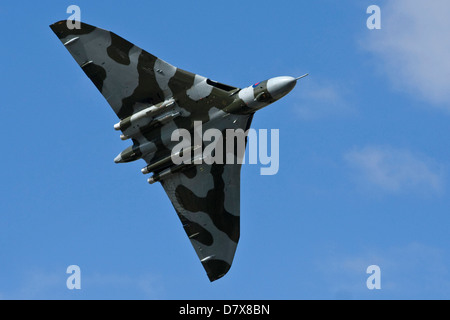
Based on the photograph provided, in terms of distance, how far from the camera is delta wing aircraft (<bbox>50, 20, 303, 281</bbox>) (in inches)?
2359

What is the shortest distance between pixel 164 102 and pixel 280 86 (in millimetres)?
7664

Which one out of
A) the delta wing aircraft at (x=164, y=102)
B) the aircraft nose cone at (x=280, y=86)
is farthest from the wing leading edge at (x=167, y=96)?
the aircraft nose cone at (x=280, y=86)

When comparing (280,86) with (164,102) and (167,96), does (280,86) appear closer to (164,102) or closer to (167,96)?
(167,96)

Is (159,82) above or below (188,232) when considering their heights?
above

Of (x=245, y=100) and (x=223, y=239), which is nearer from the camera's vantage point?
(x=245, y=100)

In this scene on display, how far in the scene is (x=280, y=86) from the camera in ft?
191

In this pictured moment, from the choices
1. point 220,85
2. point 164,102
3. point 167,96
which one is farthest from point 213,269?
point 220,85

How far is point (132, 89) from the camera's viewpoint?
61375 millimetres

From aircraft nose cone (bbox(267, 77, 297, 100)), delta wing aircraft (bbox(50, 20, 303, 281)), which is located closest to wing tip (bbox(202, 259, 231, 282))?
delta wing aircraft (bbox(50, 20, 303, 281))

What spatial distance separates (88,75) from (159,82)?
15.7 ft

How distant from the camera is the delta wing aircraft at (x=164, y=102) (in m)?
59.9

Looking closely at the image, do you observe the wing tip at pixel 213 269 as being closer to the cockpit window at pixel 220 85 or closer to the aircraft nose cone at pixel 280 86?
the cockpit window at pixel 220 85

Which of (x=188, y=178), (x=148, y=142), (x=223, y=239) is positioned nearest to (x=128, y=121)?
(x=148, y=142)

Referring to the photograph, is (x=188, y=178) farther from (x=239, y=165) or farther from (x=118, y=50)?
(x=118, y=50)
